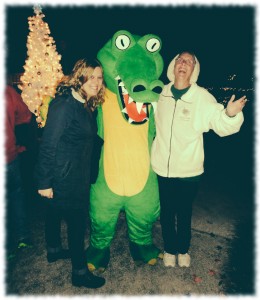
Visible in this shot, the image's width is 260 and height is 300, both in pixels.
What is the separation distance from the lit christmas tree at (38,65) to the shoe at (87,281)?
715cm

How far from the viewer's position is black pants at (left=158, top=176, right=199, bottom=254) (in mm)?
2602

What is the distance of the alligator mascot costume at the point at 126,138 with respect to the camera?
242cm

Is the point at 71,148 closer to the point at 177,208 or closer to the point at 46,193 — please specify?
the point at 46,193

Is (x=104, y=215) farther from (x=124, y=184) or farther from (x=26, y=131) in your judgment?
(x=26, y=131)

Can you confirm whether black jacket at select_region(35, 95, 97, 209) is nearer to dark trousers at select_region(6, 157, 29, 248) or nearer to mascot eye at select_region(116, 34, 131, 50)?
mascot eye at select_region(116, 34, 131, 50)

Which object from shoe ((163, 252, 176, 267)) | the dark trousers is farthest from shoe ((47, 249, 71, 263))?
shoe ((163, 252, 176, 267))

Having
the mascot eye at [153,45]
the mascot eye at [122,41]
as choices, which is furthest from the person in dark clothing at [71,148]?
the mascot eye at [153,45]

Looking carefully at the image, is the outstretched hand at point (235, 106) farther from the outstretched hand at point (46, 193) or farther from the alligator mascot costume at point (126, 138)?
the outstretched hand at point (46, 193)

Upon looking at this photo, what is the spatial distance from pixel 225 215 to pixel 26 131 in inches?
123

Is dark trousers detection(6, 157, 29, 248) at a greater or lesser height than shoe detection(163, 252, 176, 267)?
greater

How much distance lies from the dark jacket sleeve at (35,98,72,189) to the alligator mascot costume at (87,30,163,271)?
0.58 metres

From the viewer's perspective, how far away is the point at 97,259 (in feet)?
9.11

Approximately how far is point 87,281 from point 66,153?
4.19 ft

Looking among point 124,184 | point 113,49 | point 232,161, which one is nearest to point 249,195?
point 232,161
